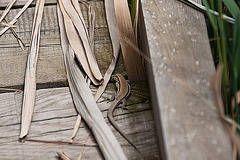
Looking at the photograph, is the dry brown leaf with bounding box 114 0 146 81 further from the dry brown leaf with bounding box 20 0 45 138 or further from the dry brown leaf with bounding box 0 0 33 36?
the dry brown leaf with bounding box 0 0 33 36

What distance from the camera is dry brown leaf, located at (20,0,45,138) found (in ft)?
4.08

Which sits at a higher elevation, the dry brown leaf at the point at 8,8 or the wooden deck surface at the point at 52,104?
the dry brown leaf at the point at 8,8

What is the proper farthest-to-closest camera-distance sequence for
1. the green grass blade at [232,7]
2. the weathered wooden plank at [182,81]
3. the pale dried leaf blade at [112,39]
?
1. the pale dried leaf blade at [112,39]
2. the green grass blade at [232,7]
3. the weathered wooden plank at [182,81]

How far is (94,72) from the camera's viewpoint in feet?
4.46

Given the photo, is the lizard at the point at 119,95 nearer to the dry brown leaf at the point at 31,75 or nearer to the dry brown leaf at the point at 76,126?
the dry brown leaf at the point at 76,126

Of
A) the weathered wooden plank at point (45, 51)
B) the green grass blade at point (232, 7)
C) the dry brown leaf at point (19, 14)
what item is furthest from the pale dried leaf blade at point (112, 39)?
the green grass blade at point (232, 7)

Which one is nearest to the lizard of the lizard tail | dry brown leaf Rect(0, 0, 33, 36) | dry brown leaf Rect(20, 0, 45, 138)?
the lizard tail

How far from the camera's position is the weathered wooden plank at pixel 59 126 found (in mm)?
1184

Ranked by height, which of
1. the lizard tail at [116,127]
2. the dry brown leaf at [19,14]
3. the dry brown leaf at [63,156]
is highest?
the dry brown leaf at [19,14]

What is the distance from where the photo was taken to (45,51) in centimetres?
144

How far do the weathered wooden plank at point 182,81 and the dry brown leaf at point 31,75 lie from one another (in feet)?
1.96

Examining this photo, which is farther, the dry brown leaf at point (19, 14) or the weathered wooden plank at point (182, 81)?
the dry brown leaf at point (19, 14)

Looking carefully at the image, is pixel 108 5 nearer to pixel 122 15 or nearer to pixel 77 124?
pixel 122 15

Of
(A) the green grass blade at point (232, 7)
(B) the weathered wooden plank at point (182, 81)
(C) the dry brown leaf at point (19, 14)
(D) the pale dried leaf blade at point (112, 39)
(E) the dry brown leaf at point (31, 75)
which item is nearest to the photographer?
(B) the weathered wooden plank at point (182, 81)
